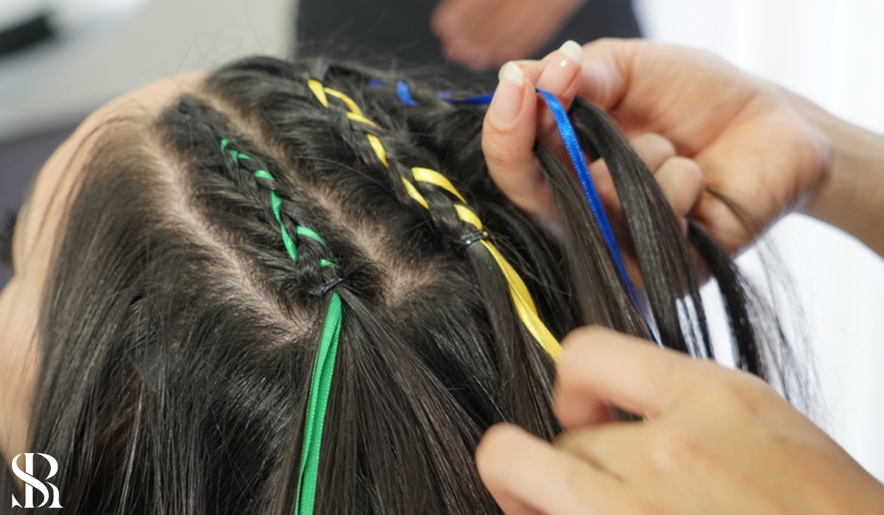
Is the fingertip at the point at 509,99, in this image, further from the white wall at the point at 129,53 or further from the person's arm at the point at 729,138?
the white wall at the point at 129,53

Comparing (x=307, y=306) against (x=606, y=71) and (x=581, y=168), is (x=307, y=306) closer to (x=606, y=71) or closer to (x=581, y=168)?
(x=581, y=168)

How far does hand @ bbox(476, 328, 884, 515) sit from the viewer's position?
0.83 ft

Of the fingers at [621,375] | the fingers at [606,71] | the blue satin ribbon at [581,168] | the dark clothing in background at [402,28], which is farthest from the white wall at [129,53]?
the fingers at [621,375]

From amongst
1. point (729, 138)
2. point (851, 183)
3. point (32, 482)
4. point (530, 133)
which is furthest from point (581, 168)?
point (32, 482)

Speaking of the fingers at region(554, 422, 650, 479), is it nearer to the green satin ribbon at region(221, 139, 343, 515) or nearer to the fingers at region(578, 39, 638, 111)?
the green satin ribbon at region(221, 139, 343, 515)

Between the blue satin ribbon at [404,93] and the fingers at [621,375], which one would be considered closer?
the fingers at [621,375]

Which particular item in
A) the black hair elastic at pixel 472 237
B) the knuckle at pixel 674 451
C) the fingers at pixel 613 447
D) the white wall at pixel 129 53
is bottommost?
the fingers at pixel 613 447

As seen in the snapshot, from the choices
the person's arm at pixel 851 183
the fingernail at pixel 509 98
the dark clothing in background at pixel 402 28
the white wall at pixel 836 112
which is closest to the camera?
the fingernail at pixel 509 98

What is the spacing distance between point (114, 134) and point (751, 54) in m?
1.25

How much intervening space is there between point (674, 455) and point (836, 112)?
1.29 meters

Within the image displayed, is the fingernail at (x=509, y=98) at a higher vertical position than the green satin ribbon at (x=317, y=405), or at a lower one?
higher

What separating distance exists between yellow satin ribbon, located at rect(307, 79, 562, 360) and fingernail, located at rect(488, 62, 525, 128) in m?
0.07

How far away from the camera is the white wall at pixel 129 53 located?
1.26m

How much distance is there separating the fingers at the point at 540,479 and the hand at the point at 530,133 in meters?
0.27
